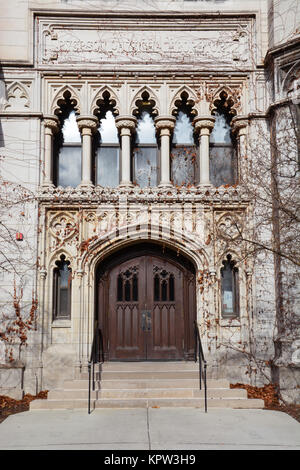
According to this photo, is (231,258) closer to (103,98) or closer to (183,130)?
(183,130)

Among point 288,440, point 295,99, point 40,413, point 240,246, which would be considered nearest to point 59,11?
point 295,99

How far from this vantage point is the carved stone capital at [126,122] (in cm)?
1052

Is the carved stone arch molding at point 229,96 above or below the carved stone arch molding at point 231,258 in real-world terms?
above

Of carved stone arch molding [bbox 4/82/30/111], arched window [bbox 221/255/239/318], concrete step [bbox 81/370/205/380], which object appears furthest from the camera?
carved stone arch molding [bbox 4/82/30/111]

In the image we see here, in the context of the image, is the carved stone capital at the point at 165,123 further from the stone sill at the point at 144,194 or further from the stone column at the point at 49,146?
the stone column at the point at 49,146

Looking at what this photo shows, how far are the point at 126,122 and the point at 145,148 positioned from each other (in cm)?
84

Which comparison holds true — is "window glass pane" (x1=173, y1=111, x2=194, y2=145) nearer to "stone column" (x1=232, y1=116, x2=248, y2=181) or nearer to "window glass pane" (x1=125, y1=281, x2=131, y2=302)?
"stone column" (x1=232, y1=116, x2=248, y2=181)

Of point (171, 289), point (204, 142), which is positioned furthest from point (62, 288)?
point (204, 142)

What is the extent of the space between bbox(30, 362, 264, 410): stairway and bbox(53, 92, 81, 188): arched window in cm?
447

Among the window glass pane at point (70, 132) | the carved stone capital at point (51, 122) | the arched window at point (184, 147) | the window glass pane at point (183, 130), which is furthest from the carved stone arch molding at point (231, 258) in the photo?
the carved stone capital at point (51, 122)

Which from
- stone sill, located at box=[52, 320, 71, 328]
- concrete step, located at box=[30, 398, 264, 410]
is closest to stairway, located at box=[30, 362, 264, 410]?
concrete step, located at box=[30, 398, 264, 410]

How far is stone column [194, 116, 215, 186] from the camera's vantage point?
1053cm

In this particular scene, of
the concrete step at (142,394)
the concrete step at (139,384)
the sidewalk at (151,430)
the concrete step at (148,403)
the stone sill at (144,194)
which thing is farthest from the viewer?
the stone sill at (144,194)

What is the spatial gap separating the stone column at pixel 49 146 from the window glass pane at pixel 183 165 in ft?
9.20
